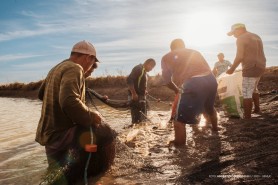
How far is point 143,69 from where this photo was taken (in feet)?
30.7

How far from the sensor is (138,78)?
9.39 meters

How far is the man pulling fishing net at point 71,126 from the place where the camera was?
12.4ft

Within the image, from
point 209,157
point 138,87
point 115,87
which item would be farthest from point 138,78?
point 115,87

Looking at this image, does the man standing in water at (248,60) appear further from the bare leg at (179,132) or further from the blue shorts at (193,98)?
the bare leg at (179,132)

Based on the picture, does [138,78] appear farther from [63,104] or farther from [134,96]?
[63,104]

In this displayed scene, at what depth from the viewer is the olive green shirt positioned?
12.1 feet

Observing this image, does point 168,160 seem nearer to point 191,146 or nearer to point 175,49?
point 191,146

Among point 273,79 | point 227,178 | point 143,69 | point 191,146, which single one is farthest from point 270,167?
point 273,79

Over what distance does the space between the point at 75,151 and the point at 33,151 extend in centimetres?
342

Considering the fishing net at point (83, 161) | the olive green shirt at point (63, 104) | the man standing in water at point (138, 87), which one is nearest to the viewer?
the olive green shirt at point (63, 104)

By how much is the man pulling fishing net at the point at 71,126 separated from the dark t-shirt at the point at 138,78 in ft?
16.5

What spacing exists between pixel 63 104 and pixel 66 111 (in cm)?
10

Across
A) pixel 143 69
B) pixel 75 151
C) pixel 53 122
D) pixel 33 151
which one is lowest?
pixel 33 151

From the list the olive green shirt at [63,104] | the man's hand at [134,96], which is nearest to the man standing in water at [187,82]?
the olive green shirt at [63,104]
